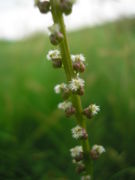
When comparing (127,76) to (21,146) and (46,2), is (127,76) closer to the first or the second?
(21,146)

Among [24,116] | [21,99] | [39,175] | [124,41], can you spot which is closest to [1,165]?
[39,175]

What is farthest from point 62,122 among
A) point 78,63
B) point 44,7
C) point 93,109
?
point 44,7

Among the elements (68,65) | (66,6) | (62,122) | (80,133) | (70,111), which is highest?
(62,122)

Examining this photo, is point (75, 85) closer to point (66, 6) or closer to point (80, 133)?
point (80, 133)

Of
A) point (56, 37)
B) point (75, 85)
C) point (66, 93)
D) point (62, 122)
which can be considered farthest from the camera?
point (62, 122)

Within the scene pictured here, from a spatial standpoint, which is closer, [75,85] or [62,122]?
[75,85]

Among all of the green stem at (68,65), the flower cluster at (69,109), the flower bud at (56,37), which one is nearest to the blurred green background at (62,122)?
the green stem at (68,65)

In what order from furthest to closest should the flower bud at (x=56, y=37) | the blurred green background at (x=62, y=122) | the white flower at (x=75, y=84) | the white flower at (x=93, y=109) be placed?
the blurred green background at (x=62, y=122) → the white flower at (x=93, y=109) → the white flower at (x=75, y=84) → the flower bud at (x=56, y=37)

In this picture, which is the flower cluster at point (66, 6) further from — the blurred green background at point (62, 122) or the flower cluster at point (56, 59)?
the blurred green background at point (62, 122)
